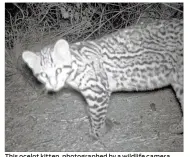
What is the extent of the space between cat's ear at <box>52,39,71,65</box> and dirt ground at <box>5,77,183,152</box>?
1549 millimetres

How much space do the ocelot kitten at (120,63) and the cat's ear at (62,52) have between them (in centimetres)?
2

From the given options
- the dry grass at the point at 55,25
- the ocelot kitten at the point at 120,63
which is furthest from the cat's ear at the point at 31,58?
the dry grass at the point at 55,25

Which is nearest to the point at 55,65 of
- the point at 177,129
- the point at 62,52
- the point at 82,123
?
the point at 62,52

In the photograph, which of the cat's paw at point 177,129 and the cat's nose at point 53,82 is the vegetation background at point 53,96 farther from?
the cat's nose at point 53,82

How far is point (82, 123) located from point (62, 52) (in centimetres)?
176

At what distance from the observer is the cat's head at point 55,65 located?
4.20 meters

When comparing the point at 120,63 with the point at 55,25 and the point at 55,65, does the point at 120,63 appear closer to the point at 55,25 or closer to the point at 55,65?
the point at 55,65

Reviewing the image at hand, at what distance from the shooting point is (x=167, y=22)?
4.80 m

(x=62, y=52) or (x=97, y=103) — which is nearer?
(x=62, y=52)

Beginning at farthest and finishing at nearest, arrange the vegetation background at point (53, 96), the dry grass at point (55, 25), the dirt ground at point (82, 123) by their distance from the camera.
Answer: the dry grass at point (55, 25) → the vegetation background at point (53, 96) → the dirt ground at point (82, 123)

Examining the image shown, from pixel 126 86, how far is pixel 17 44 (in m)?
3.71

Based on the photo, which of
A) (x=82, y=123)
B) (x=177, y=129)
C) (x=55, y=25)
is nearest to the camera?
(x=177, y=129)

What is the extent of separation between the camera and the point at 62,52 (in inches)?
167

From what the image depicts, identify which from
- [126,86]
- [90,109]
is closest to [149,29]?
[126,86]
